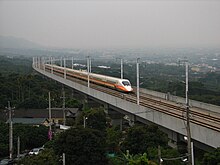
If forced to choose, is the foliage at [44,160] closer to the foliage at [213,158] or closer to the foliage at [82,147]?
the foliage at [82,147]

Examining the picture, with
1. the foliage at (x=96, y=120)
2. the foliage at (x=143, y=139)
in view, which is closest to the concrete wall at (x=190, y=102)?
the foliage at (x=143, y=139)

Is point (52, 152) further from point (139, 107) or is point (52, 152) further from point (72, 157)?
point (139, 107)

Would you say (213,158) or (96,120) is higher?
(213,158)

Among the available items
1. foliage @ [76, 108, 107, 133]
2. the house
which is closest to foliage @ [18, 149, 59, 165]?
foliage @ [76, 108, 107, 133]

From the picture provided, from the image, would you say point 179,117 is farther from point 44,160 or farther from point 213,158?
point 44,160

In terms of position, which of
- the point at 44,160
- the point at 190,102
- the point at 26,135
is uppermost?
the point at 190,102

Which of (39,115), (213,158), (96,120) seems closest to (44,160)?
(213,158)

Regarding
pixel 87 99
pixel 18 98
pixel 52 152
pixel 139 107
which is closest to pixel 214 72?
pixel 87 99
